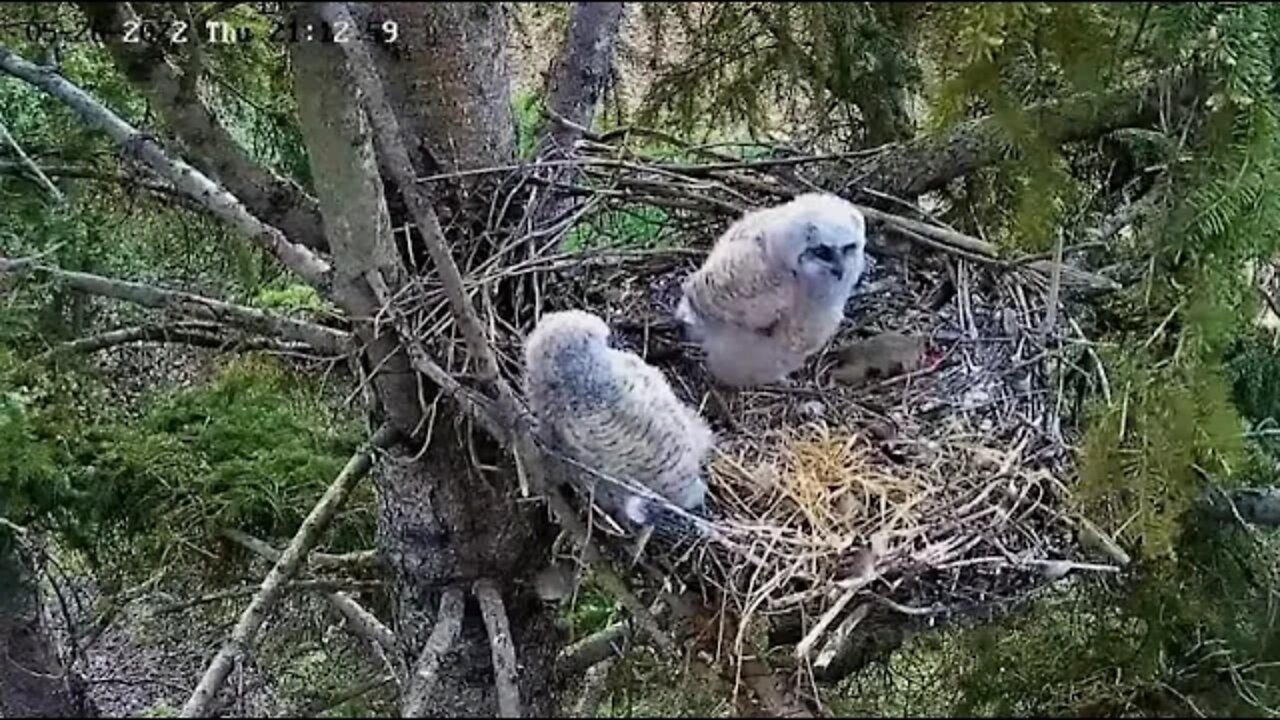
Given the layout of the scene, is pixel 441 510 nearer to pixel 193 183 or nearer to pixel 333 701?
pixel 193 183

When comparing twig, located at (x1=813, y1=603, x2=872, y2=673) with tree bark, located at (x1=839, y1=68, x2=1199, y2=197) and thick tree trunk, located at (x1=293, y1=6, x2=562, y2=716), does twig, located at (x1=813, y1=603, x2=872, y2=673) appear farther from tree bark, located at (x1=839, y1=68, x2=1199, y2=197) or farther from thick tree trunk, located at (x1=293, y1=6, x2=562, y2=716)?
tree bark, located at (x1=839, y1=68, x2=1199, y2=197)

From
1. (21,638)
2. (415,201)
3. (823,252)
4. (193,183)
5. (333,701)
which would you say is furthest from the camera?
(21,638)

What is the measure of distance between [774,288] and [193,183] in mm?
718

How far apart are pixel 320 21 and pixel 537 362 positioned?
0.52m

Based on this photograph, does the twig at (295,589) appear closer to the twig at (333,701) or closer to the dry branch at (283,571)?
the dry branch at (283,571)

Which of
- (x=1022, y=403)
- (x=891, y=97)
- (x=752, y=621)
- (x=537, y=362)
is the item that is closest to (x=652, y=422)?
(x=537, y=362)

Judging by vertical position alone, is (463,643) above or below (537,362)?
below

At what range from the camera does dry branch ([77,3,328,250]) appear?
164cm

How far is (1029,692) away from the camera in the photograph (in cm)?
144

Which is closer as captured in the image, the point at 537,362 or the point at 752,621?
the point at 752,621

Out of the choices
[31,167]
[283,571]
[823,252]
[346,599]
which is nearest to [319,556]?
[346,599]

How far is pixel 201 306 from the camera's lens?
183 centimetres

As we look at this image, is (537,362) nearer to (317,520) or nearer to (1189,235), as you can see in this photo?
(317,520)

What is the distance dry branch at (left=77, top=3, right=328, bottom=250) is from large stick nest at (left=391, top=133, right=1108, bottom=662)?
0.68 ft
